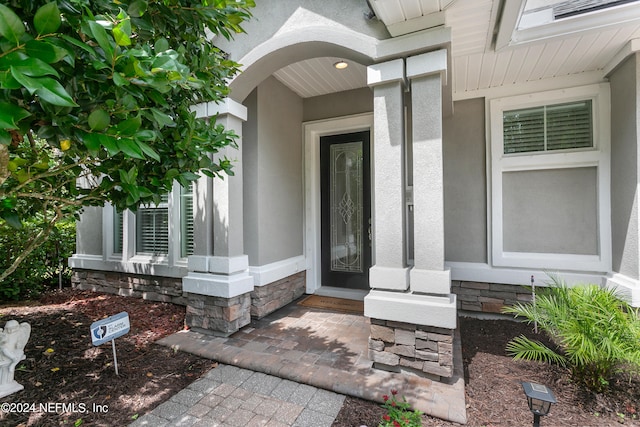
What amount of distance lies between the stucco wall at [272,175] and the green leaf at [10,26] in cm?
299

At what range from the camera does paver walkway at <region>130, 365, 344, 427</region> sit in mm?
2018

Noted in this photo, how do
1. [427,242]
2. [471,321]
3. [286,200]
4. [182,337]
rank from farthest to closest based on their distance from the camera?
[286,200], [471,321], [182,337], [427,242]

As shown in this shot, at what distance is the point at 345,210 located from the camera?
470cm

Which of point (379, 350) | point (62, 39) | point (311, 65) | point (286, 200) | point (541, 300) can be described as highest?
point (311, 65)

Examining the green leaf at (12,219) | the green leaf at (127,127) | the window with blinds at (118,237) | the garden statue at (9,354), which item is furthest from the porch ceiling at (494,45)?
the garden statue at (9,354)

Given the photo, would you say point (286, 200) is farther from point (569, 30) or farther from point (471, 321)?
point (569, 30)

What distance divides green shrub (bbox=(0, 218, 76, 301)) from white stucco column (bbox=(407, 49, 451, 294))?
4.58 metres

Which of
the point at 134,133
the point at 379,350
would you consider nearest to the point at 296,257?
the point at 379,350

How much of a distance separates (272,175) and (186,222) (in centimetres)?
137

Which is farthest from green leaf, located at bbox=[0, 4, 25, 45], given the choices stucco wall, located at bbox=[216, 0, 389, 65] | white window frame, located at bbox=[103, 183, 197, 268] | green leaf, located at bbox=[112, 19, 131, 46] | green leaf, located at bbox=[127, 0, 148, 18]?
white window frame, located at bbox=[103, 183, 197, 268]

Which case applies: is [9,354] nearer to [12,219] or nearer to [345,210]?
[12,219]

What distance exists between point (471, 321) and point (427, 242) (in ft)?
6.14

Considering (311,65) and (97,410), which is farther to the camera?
(311,65)

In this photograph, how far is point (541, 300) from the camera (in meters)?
2.61
